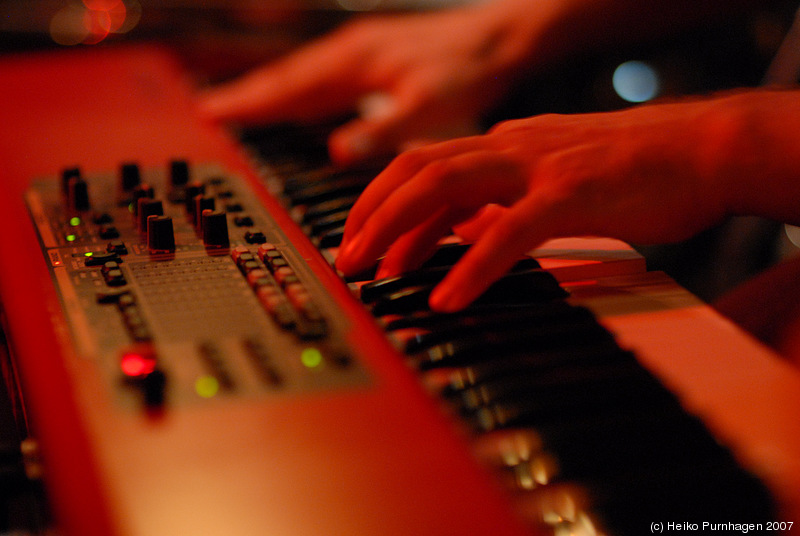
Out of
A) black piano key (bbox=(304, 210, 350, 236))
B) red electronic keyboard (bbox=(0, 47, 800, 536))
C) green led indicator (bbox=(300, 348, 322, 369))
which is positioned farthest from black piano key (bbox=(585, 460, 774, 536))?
black piano key (bbox=(304, 210, 350, 236))

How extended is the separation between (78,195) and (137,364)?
1.49ft

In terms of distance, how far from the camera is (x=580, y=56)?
6.19 feet

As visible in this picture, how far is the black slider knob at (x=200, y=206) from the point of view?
914 mm

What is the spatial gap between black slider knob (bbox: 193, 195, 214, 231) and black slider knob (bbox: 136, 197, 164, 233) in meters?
0.04

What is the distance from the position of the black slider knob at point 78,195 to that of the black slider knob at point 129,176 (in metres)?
0.07

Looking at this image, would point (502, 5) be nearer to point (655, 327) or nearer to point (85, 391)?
point (655, 327)

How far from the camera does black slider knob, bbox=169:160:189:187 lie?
107cm

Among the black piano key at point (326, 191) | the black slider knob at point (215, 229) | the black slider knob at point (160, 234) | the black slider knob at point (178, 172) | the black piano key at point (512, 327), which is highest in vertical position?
the black slider knob at point (178, 172)

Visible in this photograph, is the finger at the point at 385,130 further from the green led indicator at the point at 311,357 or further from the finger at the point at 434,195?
the green led indicator at the point at 311,357

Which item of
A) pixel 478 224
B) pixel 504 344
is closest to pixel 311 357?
pixel 504 344

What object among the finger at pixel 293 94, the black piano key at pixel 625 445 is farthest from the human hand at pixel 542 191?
the finger at pixel 293 94

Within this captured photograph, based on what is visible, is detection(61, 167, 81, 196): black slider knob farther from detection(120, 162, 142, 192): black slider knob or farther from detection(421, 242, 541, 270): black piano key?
detection(421, 242, 541, 270): black piano key

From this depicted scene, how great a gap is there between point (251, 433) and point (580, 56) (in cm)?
160

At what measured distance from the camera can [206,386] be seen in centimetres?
59
